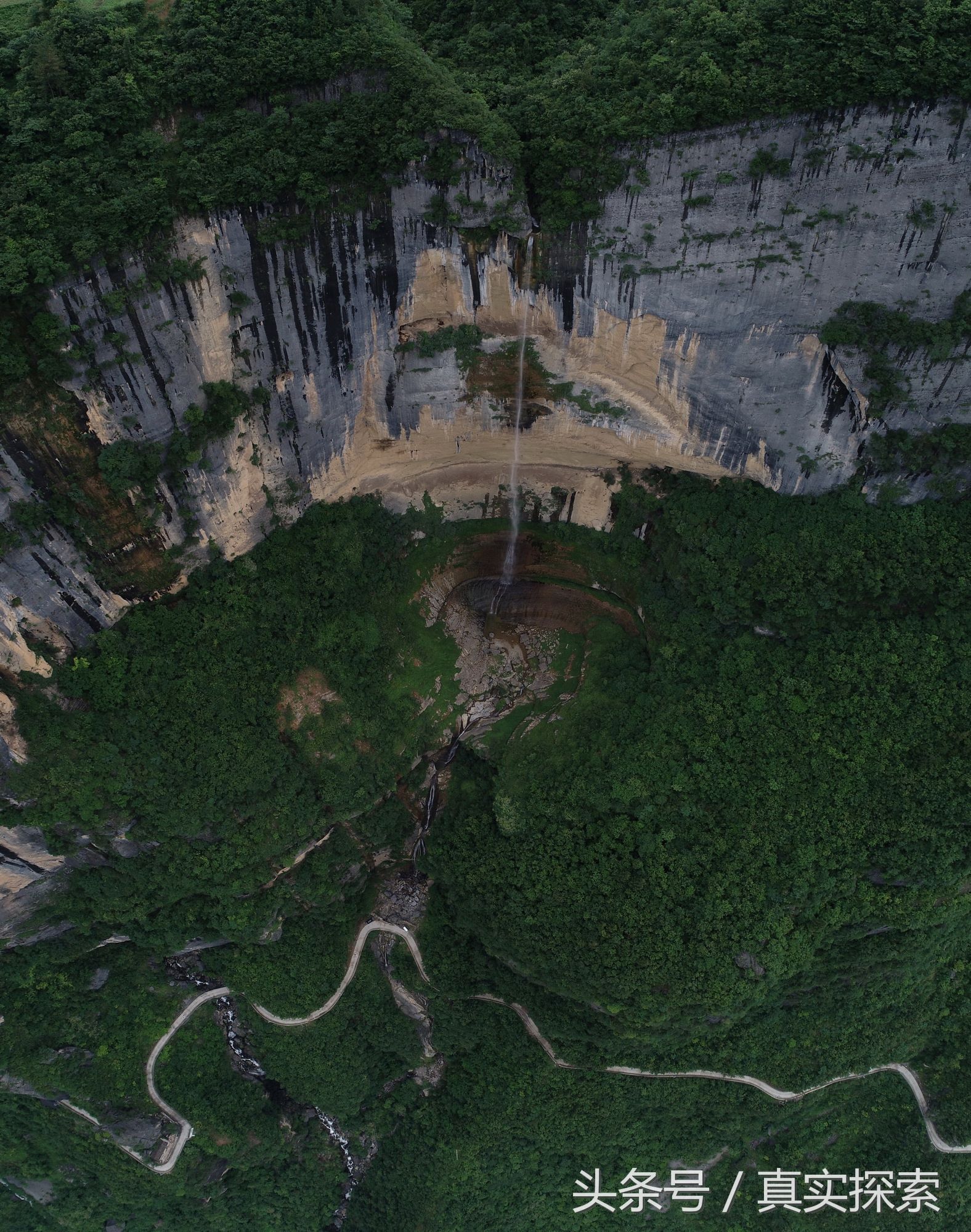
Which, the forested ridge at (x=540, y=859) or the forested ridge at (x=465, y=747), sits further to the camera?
the forested ridge at (x=540, y=859)

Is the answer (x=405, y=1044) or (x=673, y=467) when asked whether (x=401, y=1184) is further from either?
(x=673, y=467)

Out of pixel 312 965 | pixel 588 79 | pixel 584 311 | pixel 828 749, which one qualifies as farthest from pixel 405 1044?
pixel 588 79

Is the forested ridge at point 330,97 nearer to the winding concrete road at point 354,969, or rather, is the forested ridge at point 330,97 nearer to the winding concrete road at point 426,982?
the winding concrete road at point 354,969

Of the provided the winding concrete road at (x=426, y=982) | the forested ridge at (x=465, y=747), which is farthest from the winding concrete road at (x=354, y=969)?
the forested ridge at (x=465, y=747)

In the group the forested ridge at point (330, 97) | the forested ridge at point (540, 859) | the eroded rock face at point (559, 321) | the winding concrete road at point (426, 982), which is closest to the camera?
the forested ridge at point (330, 97)

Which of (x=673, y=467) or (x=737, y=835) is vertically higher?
(x=673, y=467)

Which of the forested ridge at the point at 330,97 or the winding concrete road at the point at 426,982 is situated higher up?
the forested ridge at the point at 330,97

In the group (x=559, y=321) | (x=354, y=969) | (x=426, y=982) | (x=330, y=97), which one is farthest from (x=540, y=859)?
(x=330, y=97)
